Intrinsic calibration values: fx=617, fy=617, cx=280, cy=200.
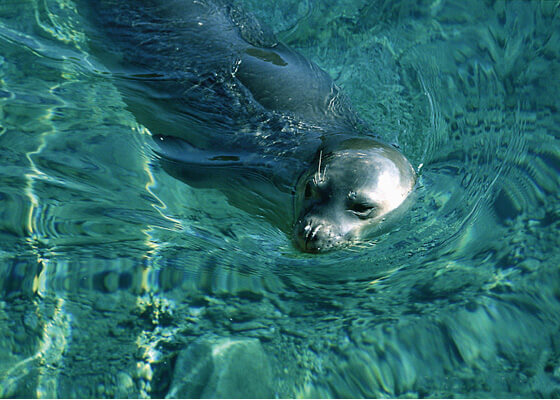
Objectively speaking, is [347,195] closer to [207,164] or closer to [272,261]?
[272,261]

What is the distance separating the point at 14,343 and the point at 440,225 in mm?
2617

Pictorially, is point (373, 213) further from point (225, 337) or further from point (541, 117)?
point (541, 117)

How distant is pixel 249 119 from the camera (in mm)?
4730

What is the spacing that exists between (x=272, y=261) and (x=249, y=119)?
145cm

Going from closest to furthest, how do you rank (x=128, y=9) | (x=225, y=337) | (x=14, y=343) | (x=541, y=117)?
1. (x=14, y=343)
2. (x=225, y=337)
3. (x=541, y=117)
4. (x=128, y=9)

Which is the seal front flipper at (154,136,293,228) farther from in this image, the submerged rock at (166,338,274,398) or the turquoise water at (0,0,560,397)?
the submerged rock at (166,338,274,398)

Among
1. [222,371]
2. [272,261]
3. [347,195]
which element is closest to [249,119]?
[347,195]

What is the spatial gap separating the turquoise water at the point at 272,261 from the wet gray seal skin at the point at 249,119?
18cm

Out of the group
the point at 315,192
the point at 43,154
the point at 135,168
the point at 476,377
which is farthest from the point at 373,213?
the point at 43,154

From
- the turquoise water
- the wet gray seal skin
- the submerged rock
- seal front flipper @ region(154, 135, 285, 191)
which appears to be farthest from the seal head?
the submerged rock

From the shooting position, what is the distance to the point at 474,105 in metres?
5.19

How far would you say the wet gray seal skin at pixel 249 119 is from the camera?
158 inches

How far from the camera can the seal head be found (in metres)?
3.79

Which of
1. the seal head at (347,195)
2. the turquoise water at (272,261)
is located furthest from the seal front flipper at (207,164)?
the seal head at (347,195)
